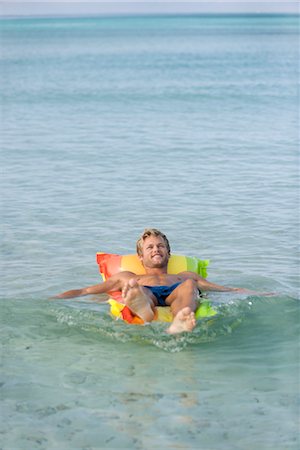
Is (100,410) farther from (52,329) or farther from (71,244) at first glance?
(71,244)

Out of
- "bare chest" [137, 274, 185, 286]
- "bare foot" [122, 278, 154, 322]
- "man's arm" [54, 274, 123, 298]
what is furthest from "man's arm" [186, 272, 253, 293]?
"bare foot" [122, 278, 154, 322]

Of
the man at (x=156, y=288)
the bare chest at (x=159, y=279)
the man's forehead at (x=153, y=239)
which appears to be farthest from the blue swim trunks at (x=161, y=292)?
the man's forehead at (x=153, y=239)

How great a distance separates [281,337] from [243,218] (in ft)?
10.1

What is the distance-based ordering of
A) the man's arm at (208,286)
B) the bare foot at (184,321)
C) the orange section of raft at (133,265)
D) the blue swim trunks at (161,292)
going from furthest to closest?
the orange section of raft at (133,265) → the man's arm at (208,286) → the blue swim trunks at (161,292) → the bare foot at (184,321)

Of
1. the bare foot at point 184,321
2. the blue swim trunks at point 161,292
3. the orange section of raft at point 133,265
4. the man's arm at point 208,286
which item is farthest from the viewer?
the orange section of raft at point 133,265

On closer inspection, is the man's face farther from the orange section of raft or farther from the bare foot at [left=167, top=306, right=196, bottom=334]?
the bare foot at [left=167, top=306, right=196, bottom=334]

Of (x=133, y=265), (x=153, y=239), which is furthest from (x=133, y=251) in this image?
(x=153, y=239)

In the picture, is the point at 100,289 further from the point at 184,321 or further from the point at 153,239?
the point at 184,321

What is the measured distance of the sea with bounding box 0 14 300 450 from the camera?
185 inches

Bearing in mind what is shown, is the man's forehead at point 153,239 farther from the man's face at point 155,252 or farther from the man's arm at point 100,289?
the man's arm at point 100,289

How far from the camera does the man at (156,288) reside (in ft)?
18.0

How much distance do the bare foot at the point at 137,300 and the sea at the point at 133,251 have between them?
0.32 feet

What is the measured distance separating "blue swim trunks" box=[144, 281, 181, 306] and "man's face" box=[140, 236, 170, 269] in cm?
31

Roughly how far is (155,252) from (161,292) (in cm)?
37
